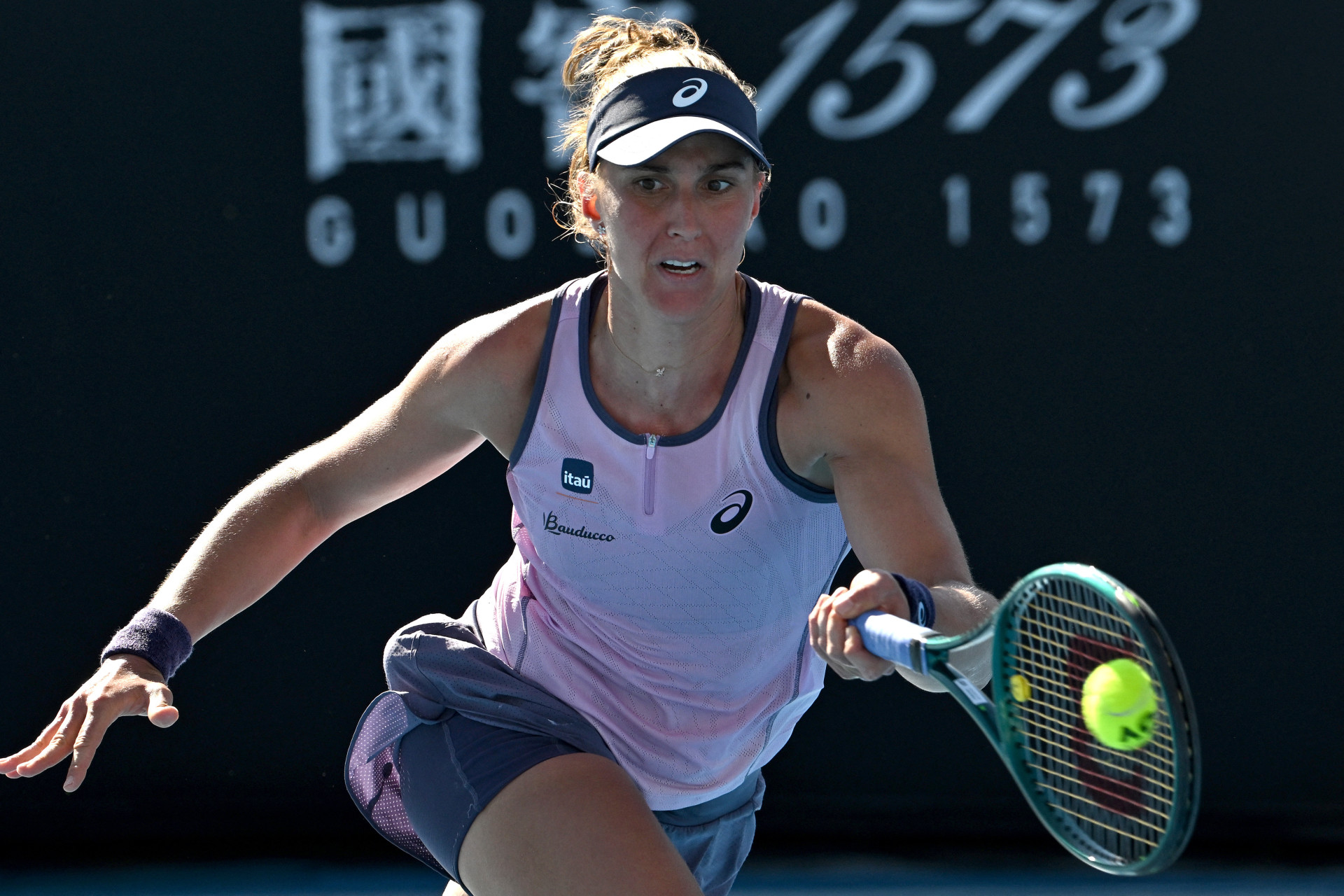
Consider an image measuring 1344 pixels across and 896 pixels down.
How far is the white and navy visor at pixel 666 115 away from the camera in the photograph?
202 cm

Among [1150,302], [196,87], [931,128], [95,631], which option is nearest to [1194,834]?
[1150,302]

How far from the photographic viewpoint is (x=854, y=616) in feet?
5.45

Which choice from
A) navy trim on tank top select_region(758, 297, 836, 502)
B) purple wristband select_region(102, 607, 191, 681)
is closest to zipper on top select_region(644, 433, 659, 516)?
navy trim on tank top select_region(758, 297, 836, 502)

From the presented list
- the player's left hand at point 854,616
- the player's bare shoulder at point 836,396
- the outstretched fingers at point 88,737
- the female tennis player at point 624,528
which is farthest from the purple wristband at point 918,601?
the outstretched fingers at point 88,737

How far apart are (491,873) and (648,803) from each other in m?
0.32

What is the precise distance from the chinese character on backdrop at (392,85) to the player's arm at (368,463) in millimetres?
1640

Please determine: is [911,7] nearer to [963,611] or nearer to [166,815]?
[963,611]

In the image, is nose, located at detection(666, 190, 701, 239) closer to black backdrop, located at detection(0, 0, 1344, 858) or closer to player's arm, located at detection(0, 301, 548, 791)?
player's arm, located at detection(0, 301, 548, 791)

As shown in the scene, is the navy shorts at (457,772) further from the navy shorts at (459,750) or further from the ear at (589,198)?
the ear at (589,198)

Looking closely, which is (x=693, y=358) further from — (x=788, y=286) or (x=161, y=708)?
(x=788, y=286)

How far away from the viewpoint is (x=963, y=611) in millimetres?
1815

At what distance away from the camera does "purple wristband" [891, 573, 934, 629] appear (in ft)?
5.63

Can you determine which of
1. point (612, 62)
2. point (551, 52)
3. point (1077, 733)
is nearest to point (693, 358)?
point (612, 62)

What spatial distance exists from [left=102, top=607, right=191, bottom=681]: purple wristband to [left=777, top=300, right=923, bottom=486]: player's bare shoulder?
80 cm
